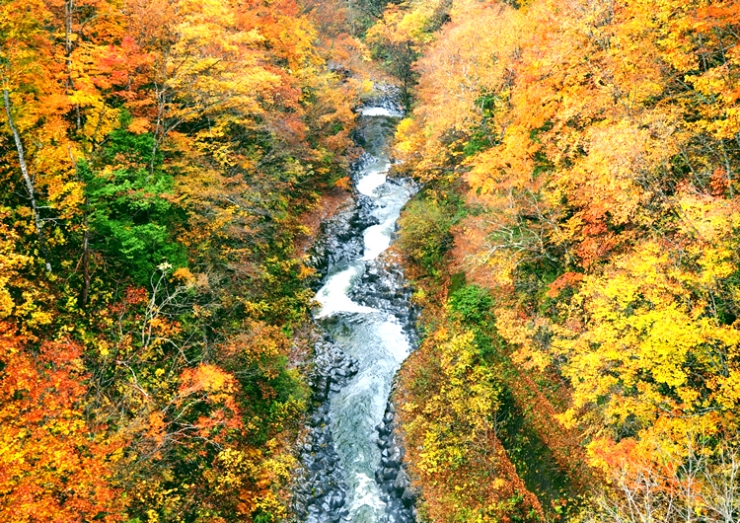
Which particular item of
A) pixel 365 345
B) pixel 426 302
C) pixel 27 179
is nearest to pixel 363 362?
pixel 365 345

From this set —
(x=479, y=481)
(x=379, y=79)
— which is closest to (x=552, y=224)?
(x=479, y=481)

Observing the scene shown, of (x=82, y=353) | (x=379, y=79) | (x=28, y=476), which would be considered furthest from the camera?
(x=379, y=79)

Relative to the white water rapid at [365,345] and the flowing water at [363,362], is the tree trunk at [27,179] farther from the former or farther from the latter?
the white water rapid at [365,345]

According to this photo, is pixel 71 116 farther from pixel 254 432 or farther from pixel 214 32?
pixel 254 432

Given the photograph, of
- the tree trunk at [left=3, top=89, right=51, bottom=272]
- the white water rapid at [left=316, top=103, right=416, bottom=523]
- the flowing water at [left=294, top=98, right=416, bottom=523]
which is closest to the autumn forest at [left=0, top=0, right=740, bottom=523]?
the tree trunk at [left=3, top=89, right=51, bottom=272]

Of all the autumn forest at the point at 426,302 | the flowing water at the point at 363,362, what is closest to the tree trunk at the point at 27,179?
the autumn forest at the point at 426,302
